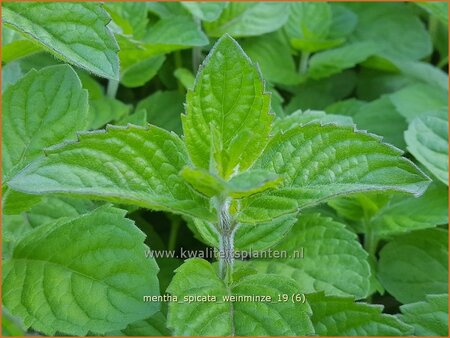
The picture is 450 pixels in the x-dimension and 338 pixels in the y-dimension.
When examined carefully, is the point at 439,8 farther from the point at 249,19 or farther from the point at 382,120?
the point at 249,19

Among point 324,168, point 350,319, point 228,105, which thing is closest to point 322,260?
point 350,319

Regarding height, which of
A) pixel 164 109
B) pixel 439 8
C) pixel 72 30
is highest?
pixel 72 30

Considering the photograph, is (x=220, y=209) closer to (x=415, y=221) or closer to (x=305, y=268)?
(x=305, y=268)

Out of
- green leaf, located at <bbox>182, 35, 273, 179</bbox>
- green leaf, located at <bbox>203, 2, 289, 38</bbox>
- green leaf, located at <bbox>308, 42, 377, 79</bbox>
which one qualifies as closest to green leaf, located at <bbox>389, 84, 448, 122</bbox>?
green leaf, located at <bbox>308, 42, 377, 79</bbox>

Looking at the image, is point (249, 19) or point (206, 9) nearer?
point (206, 9)

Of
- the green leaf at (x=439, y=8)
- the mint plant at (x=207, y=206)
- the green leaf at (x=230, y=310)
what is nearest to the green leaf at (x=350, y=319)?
the mint plant at (x=207, y=206)

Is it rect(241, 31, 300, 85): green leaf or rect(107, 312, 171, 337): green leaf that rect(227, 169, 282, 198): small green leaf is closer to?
rect(107, 312, 171, 337): green leaf

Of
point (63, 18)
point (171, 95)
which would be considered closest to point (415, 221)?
point (171, 95)
